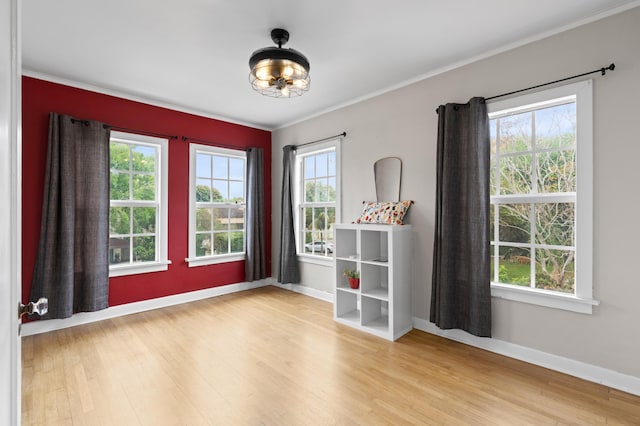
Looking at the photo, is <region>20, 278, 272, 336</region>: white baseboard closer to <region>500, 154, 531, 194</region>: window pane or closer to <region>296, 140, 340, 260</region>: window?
<region>296, 140, 340, 260</region>: window

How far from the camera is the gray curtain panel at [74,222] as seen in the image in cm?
315

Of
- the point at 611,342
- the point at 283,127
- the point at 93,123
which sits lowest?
the point at 611,342

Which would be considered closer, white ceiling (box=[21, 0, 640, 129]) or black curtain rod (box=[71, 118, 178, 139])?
white ceiling (box=[21, 0, 640, 129])

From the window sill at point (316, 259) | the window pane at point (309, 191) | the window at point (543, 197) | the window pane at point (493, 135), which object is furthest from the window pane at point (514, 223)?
the window pane at point (309, 191)

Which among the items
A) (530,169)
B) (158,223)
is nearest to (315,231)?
(158,223)

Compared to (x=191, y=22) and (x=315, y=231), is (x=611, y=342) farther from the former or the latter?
(x=191, y=22)

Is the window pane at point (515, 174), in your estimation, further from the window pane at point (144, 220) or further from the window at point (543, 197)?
the window pane at point (144, 220)

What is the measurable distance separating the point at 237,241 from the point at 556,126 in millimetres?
4160

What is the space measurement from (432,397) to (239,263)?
11.3ft

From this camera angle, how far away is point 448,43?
8.79 ft

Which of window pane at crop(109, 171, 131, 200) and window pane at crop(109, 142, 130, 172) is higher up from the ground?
window pane at crop(109, 142, 130, 172)

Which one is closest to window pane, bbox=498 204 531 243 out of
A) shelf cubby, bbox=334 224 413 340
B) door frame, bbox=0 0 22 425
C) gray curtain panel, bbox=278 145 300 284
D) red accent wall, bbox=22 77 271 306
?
shelf cubby, bbox=334 224 413 340

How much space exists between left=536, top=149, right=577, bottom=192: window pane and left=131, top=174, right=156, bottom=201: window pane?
14.0 ft

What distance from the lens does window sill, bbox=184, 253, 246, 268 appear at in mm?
4332
